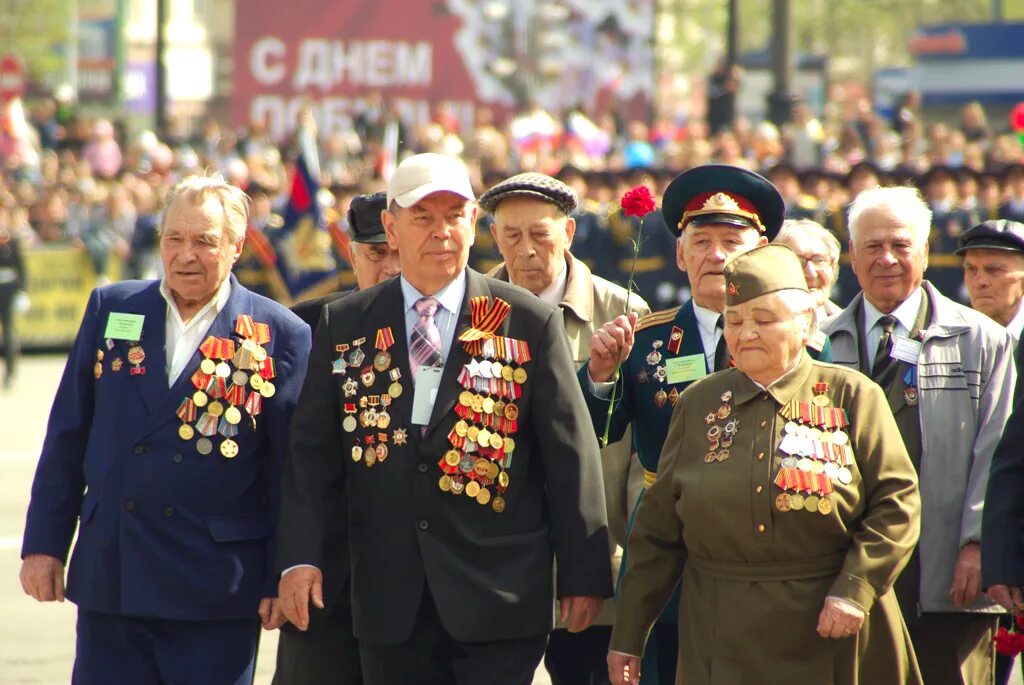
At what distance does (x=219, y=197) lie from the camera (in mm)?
5641

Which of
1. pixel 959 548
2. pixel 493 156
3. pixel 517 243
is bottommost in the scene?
pixel 959 548

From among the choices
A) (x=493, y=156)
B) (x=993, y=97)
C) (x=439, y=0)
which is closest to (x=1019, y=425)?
(x=493, y=156)

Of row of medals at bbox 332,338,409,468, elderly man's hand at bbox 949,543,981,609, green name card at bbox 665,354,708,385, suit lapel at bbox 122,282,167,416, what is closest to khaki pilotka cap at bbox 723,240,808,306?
green name card at bbox 665,354,708,385

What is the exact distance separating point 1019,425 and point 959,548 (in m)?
0.54

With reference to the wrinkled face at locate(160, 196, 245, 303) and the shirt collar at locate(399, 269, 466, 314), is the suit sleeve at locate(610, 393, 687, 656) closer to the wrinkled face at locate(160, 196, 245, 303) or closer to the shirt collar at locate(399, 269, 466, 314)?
the shirt collar at locate(399, 269, 466, 314)

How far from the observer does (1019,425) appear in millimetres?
5391

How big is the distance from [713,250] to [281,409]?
1.41m

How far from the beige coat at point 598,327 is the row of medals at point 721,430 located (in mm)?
1069

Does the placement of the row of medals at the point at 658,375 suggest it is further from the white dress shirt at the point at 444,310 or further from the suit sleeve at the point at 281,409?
the suit sleeve at the point at 281,409

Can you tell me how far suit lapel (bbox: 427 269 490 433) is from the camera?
5.21m

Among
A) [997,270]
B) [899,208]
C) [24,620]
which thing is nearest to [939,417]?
[899,208]

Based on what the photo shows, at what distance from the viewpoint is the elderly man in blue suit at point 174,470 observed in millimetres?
5469

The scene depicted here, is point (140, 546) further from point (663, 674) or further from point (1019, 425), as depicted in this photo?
point (1019, 425)

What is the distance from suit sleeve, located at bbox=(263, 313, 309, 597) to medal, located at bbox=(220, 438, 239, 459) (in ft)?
0.44
